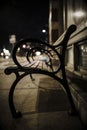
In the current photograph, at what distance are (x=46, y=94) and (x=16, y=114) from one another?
1.50 meters

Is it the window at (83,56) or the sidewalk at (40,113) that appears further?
the window at (83,56)

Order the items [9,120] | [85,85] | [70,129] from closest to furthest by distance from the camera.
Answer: [70,129] → [9,120] → [85,85]

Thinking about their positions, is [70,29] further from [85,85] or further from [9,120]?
[9,120]

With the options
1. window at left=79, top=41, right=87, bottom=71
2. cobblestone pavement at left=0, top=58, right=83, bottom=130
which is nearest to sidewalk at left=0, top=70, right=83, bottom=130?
cobblestone pavement at left=0, top=58, right=83, bottom=130

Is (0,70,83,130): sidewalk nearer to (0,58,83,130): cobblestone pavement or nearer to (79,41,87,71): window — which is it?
(0,58,83,130): cobblestone pavement

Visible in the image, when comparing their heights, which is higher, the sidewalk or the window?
the window

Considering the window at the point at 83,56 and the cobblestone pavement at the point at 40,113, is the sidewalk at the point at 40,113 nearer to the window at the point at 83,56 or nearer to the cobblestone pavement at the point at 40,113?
the cobblestone pavement at the point at 40,113

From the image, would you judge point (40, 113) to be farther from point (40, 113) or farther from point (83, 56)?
point (83, 56)

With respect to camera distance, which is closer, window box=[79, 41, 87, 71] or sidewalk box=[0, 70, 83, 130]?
sidewalk box=[0, 70, 83, 130]

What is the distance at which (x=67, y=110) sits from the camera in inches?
142

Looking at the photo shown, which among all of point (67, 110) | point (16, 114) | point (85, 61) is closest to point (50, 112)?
point (67, 110)

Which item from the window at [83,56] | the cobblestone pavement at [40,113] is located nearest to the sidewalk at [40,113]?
the cobblestone pavement at [40,113]

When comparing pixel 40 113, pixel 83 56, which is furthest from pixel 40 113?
pixel 83 56

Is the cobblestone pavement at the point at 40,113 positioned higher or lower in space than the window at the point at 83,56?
lower
